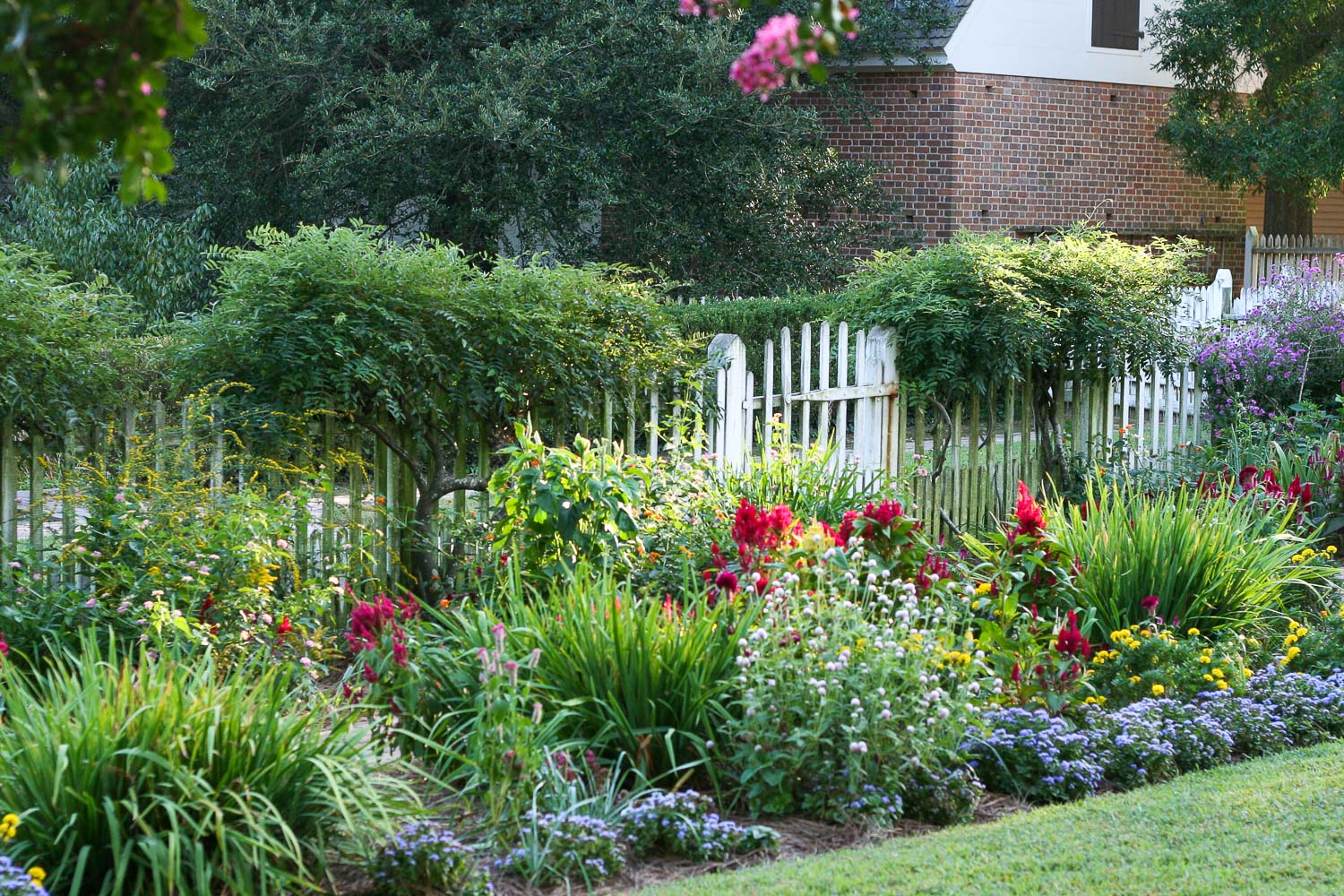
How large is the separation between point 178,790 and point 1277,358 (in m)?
8.44

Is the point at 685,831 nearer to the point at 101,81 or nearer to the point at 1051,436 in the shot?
the point at 101,81

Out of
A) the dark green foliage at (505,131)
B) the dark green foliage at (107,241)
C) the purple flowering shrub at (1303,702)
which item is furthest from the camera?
the dark green foliage at (505,131)

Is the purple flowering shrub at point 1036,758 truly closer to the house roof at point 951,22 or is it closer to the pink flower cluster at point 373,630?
the pink flower cluster at point 373,630

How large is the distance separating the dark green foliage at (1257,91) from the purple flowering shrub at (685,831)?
1852cm

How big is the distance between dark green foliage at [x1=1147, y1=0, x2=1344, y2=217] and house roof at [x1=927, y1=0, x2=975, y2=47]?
12.6ft

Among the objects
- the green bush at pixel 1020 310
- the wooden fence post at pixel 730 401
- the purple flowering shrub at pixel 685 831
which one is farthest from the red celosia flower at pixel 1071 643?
the green bush at pixel 1020 310

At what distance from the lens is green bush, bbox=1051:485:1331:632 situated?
5.65m

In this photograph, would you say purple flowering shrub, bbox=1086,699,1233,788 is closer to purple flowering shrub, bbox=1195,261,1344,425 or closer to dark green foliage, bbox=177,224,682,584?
dark green foliage, bbox=177,224,682,584

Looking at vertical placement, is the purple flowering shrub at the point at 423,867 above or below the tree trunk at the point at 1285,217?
below

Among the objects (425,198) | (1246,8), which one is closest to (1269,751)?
(425,198)

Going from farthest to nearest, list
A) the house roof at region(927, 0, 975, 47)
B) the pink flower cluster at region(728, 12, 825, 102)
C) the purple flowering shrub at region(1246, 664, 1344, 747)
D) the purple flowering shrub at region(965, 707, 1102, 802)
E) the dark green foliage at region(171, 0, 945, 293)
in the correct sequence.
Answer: the house roof at region(927, 0, 975, 47) → the dark green foliage at region(171, 0, 945, 293) → the purple flowering shrub at region(1246, 664, 1344, 747) → the purple flowering shrub at region(965, 707, 1102, 802) → the pink flower cluster at region(728, 12, 825, 102)

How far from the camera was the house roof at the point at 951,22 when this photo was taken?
1834cm

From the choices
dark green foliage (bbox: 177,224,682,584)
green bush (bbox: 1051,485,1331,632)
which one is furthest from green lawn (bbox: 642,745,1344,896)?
dark green foliage (bbox: 177,224,682,584)

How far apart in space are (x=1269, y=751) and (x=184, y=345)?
4.22m
